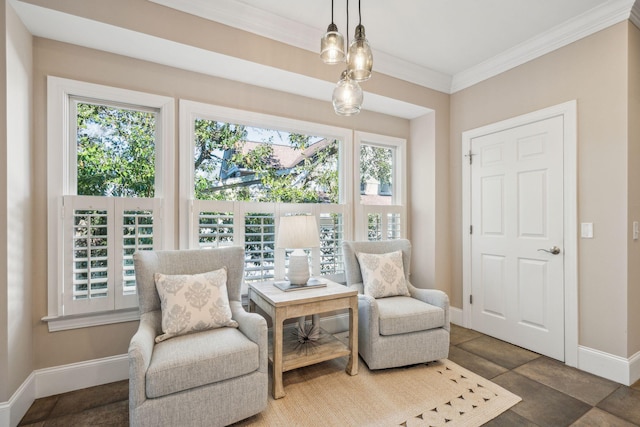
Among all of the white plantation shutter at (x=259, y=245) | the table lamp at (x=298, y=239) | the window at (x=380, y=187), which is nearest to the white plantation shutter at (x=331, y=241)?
the window at (x=380, y=187)

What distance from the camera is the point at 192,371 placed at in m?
1.64

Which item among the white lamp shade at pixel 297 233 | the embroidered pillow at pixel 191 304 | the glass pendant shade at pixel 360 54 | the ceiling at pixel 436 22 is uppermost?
the ceiling at pixel 436 22

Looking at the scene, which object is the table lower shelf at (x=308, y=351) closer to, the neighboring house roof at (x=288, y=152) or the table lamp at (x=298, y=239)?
the table lamp at (x=298, y=239)

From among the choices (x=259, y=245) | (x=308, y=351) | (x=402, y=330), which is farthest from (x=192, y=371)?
(x=402, y=330)

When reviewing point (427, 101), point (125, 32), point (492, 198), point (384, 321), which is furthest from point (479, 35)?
point (125, 32)

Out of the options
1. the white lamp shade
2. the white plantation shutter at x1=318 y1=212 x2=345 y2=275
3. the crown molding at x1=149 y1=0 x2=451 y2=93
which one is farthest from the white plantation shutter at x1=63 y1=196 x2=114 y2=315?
the white plantation shutter at x1=318 y1=212 x2=345 y2=275

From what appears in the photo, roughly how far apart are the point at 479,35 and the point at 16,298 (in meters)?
3.74

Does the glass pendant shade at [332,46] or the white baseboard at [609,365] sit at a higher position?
the glass pendant shade at [332,46]

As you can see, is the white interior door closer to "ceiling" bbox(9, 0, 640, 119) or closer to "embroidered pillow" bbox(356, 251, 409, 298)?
"ceiling" bbox(9, 0, 640, 119)

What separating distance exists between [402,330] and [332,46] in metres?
1.97

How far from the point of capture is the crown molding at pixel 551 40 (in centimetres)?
226

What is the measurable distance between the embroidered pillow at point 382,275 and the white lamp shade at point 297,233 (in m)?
0.63

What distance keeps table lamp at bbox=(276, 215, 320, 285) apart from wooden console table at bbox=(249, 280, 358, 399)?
0.50 ft

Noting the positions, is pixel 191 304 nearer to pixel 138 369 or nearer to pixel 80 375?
pixel 138 369
